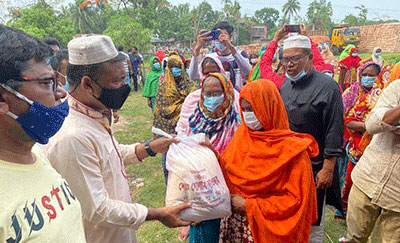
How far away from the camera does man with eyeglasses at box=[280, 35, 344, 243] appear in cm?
245

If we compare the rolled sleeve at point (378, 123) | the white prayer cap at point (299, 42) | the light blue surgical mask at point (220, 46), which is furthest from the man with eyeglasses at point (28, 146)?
the light blue surgical mask at point (220, 46)

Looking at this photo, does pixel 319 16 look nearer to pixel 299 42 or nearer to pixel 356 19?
pixel 356 19

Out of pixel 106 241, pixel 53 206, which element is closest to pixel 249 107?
pixel 106 241

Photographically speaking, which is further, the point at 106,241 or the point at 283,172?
the point at 283,172

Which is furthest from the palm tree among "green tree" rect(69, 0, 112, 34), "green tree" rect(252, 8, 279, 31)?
"green tree" rect(69, 0, 112, 34)

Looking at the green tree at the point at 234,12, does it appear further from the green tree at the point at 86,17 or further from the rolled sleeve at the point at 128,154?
the rolled sleeve at the point at 128,154

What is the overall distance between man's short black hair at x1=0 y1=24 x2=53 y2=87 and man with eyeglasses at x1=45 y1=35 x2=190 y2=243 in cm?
51

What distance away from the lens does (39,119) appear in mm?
1042

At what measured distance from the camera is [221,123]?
281cm

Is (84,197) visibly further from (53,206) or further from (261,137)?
(261,137)

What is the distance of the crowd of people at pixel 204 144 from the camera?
3.31 feet

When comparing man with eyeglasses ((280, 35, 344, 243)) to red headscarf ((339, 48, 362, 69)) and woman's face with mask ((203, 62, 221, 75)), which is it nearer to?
woman's face with mask ((203, 62, 221, 75))

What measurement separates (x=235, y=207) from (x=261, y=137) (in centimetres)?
53

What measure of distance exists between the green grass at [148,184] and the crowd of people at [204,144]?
1.28ft
